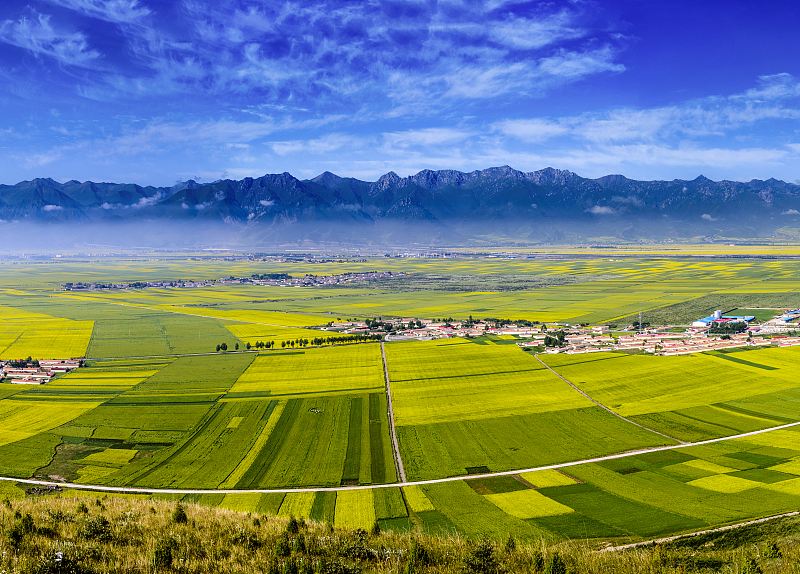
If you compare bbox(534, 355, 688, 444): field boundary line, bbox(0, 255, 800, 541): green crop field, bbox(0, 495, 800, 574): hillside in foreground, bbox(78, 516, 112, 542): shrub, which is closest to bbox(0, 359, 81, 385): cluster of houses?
bbox(0, 255, 800, 541): green crop field

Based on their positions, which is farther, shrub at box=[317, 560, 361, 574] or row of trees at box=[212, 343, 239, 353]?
row of trees at box=[212, 343, 239, 353]

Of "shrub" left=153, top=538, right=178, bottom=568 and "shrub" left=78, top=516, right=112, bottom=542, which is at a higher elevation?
"shrub" left=153, top=538, right=178, bottom=568

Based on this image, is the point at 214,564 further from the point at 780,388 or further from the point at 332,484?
the point at 780,388

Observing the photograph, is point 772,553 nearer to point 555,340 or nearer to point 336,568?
point 336,568

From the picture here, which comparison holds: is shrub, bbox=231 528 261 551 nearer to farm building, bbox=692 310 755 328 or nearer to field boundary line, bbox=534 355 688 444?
field boundary line, bbox=534 355 688 444

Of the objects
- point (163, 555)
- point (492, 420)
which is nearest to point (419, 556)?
point (163, 555)

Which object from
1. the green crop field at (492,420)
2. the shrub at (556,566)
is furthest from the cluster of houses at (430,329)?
the shrub at (556,566)
